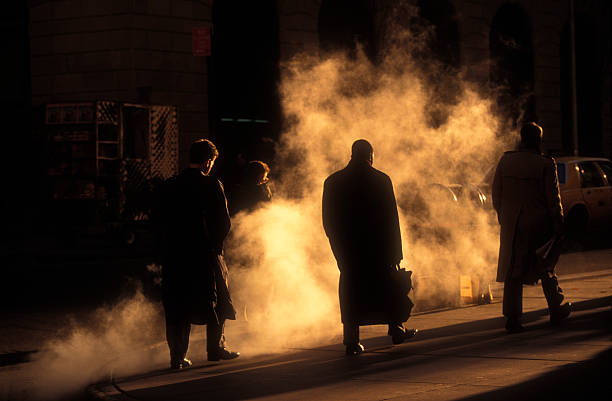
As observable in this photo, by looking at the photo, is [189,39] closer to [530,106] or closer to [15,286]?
[15,286]

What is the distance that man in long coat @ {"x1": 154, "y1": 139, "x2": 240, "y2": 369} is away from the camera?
23.7 ft

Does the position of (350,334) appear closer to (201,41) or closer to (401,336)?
(401,336)

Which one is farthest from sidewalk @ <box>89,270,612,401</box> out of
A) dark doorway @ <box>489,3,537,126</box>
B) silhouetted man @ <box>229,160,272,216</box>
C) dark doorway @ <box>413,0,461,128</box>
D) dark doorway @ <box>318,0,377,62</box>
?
Result: dark doorway @ <box>489,3,537,126</box>

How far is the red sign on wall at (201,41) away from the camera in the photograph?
21.8m

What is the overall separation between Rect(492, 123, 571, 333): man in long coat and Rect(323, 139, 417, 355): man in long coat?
1164mm

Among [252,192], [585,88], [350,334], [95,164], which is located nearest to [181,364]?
[350,334]

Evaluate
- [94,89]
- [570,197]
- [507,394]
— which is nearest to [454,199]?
[570,197]

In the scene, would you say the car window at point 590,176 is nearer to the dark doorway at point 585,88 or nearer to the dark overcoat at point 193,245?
the dark doorway at point 585,88

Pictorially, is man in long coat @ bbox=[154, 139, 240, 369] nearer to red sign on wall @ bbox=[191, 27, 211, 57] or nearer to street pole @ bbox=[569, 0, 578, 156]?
red sign on wall @ bbox=[191, 27, 211, 57]

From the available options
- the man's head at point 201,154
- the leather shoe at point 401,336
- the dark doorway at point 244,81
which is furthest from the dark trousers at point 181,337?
the dark doorway at point 244,81

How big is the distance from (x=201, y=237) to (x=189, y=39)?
622 inches

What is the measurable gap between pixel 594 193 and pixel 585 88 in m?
14.5

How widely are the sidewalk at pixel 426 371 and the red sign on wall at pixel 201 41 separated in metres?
14.2

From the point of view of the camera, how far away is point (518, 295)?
8.21m
